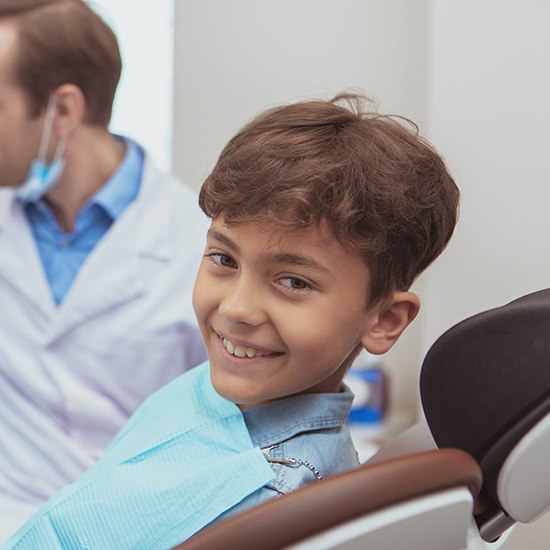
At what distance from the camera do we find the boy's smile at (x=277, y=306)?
101 cm

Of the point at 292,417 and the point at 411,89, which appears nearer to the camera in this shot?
the point at 292,417

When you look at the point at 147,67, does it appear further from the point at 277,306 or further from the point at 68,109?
the point at 277,306

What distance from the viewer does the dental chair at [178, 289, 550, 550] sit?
0.78 m

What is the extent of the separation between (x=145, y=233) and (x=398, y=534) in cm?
126

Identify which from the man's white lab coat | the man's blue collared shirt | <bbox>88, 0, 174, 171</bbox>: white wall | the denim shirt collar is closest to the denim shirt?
the denim shirt collar

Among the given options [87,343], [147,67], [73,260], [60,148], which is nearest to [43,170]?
[60,148]

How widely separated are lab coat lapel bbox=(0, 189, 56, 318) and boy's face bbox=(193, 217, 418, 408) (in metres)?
0.89

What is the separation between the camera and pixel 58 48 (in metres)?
1.98

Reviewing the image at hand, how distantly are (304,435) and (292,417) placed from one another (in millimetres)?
26

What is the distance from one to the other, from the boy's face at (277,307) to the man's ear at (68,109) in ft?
3.50

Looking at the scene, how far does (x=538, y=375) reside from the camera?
867 mm

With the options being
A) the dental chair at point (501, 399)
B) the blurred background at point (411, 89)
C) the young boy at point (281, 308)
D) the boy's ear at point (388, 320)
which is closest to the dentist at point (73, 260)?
the blurred background at point (411, 89)

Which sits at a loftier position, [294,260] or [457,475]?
[294,260]

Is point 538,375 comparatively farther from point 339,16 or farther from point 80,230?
point 339,16
